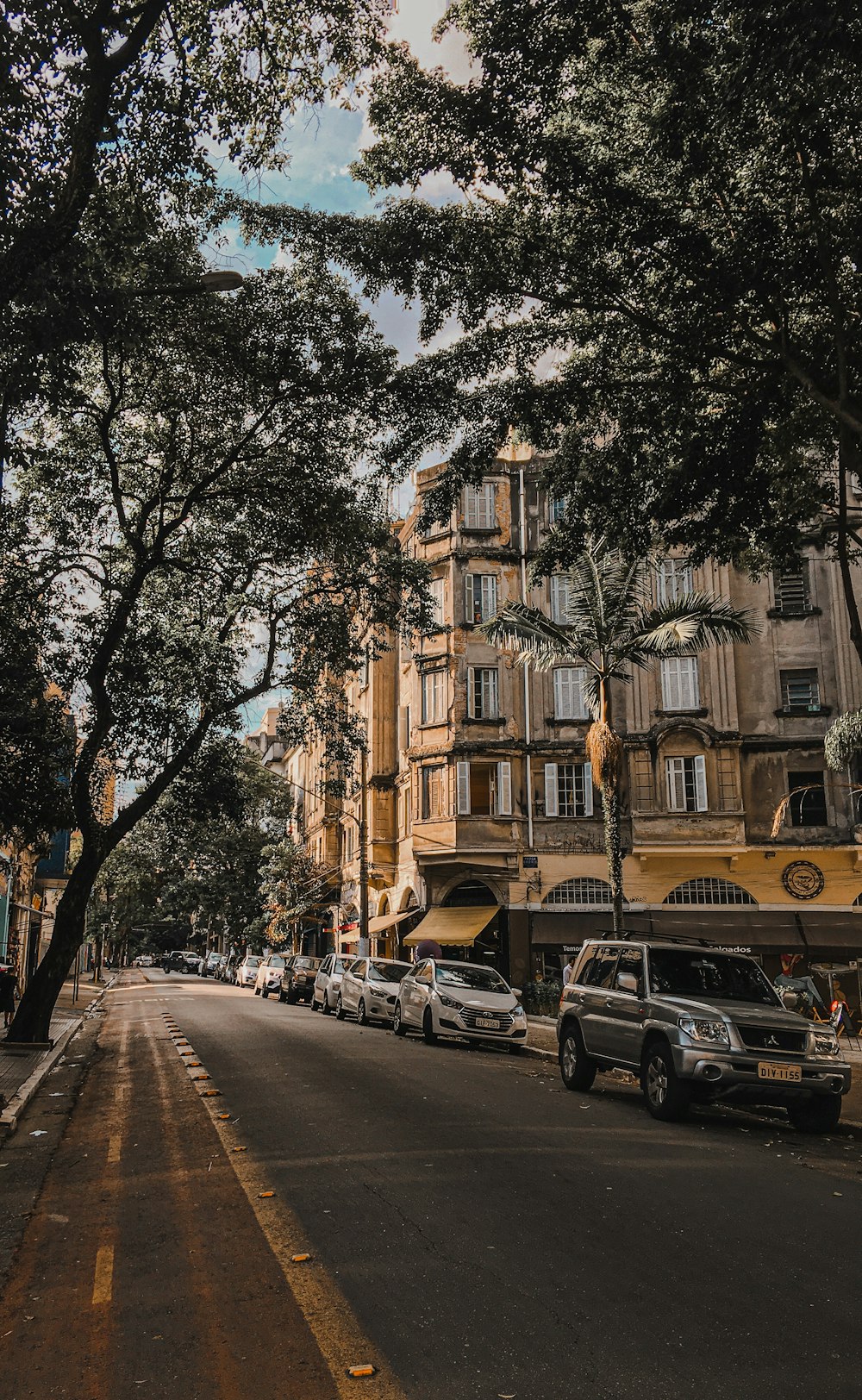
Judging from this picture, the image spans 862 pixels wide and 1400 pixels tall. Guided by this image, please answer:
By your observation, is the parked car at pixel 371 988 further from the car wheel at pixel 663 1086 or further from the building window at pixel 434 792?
the car wheel at pixel 663 1086

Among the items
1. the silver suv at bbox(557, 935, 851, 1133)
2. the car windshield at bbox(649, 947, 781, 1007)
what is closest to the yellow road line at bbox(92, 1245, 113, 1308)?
the silver suv at bbox(557, 935, 851, 1133)

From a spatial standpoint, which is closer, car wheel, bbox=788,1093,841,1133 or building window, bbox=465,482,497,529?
car wheel, bbox=788,1093,841,1133

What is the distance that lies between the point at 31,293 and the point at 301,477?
9.21 meters

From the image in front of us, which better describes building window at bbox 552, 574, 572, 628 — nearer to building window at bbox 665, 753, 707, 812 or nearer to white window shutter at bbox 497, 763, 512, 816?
white window shutter at bbox 497, 763, 512, 816

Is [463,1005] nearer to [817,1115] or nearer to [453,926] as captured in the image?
[817,1115]

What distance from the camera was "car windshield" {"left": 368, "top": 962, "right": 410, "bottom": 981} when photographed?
81.6 feet

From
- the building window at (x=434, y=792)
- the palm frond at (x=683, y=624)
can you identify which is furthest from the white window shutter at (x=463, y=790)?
the palm frond at (x=683, y=624)

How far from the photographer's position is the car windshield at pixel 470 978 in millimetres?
19828

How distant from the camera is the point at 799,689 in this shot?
111ft

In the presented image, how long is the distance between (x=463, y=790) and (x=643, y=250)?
23.1 m

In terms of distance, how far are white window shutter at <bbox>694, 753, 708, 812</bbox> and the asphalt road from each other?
2259 centimetres

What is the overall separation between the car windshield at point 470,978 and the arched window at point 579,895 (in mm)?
13518

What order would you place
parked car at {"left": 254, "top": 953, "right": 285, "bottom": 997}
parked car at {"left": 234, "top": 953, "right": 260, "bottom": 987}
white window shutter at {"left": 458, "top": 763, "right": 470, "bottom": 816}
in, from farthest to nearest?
parked car at {"left": 234, "top": 953, "right": 260, "bottom": 987}
parked car at {"left": 254, "top": 953, "right": 285, "bottom": 997}
white window shutter at {"left": 458, "top": 763, "right": 470, "bottom": 816}

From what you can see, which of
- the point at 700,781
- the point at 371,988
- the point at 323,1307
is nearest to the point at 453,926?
the point at 700,781
